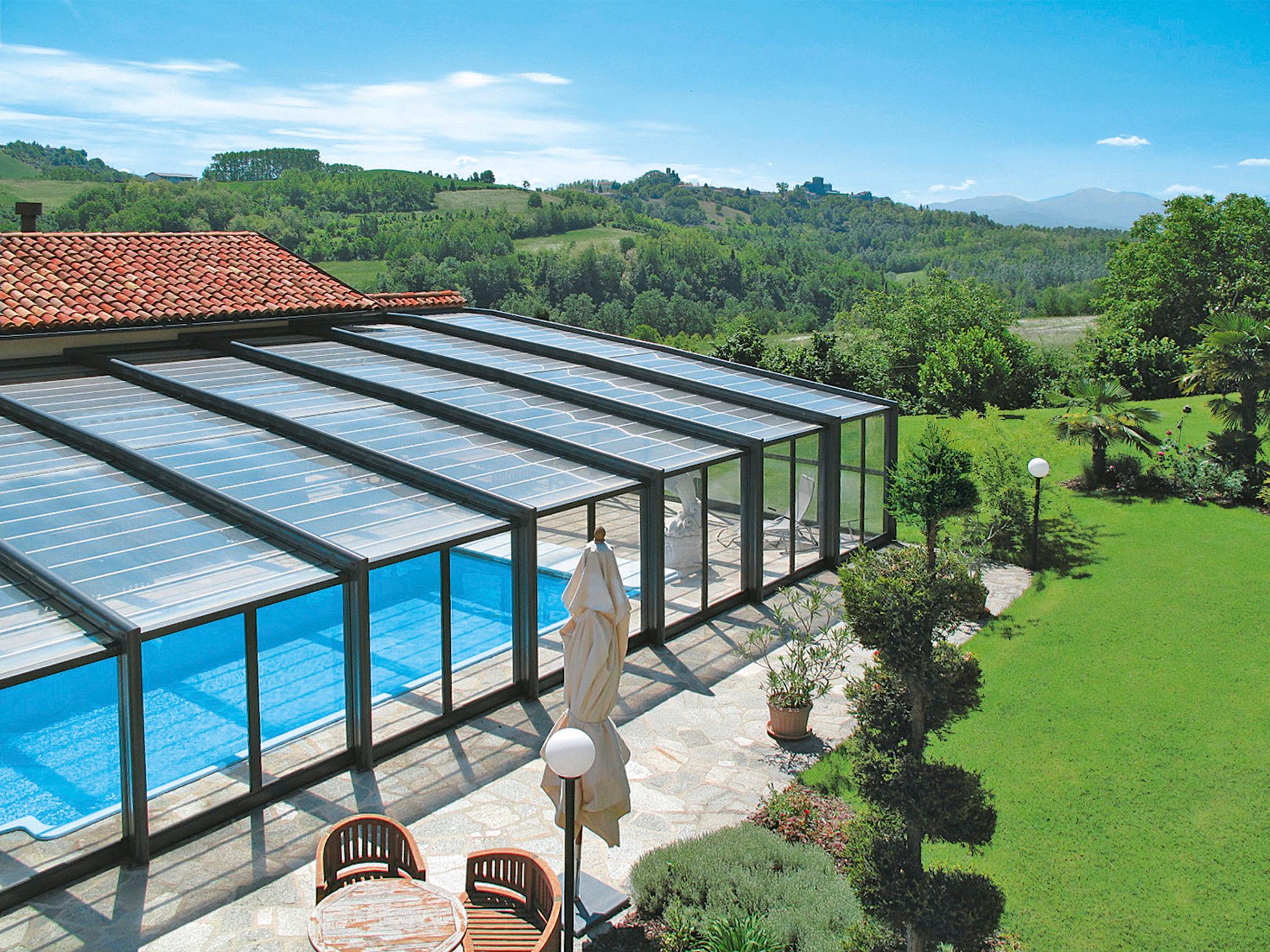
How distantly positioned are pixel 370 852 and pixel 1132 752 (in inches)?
329

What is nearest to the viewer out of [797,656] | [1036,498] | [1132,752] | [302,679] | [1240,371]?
[302,679]

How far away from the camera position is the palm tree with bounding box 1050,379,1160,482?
832 inches

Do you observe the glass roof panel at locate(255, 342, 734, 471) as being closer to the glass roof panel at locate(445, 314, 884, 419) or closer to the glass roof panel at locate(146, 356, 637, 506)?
the glass roof panel at locate(146, 356, 637, 506)

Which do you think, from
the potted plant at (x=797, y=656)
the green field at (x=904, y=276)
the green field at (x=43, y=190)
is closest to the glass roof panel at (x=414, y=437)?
the potted plant at (x=797, y=656)

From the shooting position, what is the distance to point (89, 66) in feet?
145

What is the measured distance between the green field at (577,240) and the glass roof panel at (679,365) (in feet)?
240

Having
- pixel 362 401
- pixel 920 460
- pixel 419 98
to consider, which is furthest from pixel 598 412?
pixel 419 98

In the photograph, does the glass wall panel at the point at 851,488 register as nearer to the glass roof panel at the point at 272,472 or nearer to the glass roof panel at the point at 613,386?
the glass roof panel at the point at 613,386

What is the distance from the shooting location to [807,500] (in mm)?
17625

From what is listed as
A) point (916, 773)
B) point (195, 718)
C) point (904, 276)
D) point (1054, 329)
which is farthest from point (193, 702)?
point (904, 276)

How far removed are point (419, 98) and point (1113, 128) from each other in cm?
4496

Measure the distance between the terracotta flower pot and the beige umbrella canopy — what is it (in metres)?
3.45

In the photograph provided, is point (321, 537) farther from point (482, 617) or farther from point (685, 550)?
point (685, 550)

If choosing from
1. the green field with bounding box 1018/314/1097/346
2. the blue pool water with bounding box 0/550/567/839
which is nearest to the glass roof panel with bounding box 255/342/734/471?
the blue pool water with bounding box 0/550/567/839
